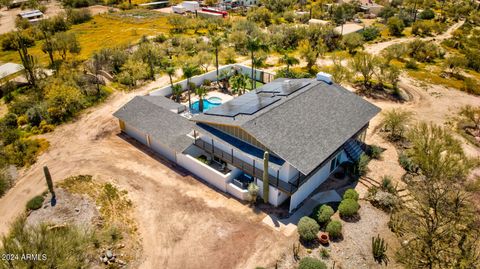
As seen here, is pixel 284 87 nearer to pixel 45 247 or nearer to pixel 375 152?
pixel 375 152

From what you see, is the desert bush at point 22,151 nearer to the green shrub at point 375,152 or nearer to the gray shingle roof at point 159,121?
the gray shingle roof at point 159,121

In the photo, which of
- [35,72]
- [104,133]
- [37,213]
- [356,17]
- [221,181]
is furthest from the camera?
[356,17]

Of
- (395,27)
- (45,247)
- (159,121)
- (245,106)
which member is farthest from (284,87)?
(395,27)

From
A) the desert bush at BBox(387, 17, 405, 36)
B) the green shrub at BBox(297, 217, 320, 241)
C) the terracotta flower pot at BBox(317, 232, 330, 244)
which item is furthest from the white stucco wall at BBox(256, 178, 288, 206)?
the desert bush at BBox(387, 17, 405, 36)

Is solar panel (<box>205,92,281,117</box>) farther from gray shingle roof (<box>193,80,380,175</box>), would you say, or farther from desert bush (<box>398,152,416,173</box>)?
desert bush (<box>398,152,416,173</box>)

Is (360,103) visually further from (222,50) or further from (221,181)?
(222,50)

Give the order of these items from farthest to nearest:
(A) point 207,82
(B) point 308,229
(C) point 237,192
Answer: (A) point 207,82 → (C) point 237,192 → (B) point 308,229

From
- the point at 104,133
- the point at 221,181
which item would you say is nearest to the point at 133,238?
→ the point at 221,181

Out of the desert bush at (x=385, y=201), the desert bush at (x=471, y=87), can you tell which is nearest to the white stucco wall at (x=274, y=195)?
the desert bush at (x=385, y=201)
